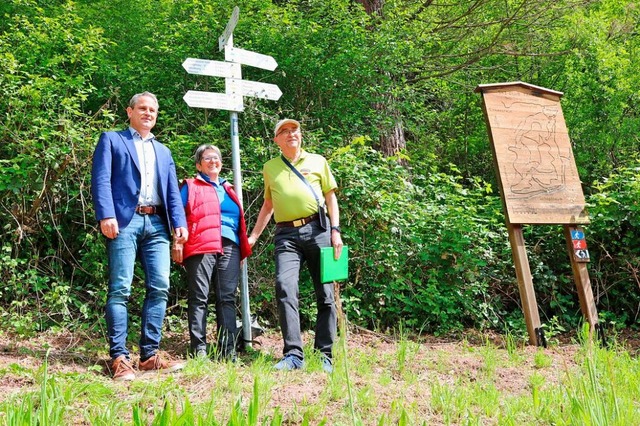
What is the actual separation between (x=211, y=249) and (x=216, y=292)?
0.37 meters

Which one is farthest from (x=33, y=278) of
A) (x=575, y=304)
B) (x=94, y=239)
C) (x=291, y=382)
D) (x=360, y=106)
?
(x=575, y=304)

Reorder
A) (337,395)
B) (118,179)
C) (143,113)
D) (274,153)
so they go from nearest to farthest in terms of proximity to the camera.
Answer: (337,395)
(118,179)
(143,113)
(274,153)

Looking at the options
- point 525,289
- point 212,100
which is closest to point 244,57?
point 212,100

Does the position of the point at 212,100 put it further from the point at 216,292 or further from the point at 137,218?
the point at 216,292

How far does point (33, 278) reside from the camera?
5262 mm

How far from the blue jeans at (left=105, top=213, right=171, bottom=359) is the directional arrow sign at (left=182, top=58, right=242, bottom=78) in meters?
1.34

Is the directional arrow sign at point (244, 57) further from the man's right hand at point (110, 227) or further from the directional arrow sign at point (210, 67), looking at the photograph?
the man's right hand at point (110, 227)

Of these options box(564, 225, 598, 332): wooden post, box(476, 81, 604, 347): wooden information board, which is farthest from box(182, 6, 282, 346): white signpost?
box(564, 225, 598, 332): wooden post

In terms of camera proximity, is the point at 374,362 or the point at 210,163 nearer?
the point at 374,362

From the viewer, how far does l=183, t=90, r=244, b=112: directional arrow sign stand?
4676 millimetres

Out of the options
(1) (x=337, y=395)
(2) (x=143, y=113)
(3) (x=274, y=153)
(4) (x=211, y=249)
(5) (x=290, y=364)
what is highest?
(3) (x=274, y=153)

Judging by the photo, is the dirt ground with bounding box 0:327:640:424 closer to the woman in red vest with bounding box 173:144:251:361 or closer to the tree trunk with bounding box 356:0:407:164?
the woman in red vest with bounding box 173:144:251:361

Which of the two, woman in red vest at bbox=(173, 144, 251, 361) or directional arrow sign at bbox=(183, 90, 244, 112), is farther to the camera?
directional arrow sign at bbox=(183, 90, 244, 112)

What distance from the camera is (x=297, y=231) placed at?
14.4ft
